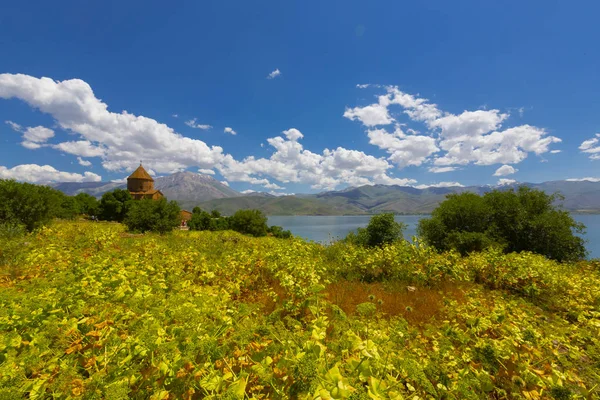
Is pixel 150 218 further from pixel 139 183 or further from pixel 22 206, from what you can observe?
pixel 139 183

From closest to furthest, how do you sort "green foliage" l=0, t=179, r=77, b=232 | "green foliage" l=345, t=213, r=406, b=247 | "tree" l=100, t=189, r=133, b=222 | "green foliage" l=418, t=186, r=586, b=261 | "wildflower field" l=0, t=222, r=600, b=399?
1. "wildflower field" l=0, t=222, r=600, b=399
2. "green foliage" l=0, t=179, r=77, b=232
3. "green foliage" l=418, t=186, r=586, b=261
4. "green foliage" l=345, t=213, r=406, b=247
5. "tree" l=100, t=189, r=133, b=222

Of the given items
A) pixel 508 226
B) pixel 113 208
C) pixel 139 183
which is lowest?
pixel 508 226

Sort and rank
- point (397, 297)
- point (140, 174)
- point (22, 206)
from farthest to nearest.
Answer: point (140, 174)
point (22, 206)
point (397, 297)

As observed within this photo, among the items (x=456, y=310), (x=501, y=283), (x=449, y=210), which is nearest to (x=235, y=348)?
(x=456, y=310)

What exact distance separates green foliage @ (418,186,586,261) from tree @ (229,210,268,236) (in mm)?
33755

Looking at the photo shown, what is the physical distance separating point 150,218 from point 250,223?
24.9 metres

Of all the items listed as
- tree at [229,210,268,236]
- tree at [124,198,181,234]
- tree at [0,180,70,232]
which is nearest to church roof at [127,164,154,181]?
tree at [229,210,268,236]

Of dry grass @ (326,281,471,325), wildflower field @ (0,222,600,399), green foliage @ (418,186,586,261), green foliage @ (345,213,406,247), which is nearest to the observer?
wildflower field @ (0,222,600,399)

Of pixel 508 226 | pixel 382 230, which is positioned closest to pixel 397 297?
pixel 382 230

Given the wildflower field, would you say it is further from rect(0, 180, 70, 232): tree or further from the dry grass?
rect(0, 180, 70, 232): tree

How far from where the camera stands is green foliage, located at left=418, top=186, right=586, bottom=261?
54.3 ft

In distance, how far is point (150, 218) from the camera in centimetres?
2488

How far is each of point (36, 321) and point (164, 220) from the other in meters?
25.1

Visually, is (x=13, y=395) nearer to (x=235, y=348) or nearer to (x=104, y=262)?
(x=235, y=348)
